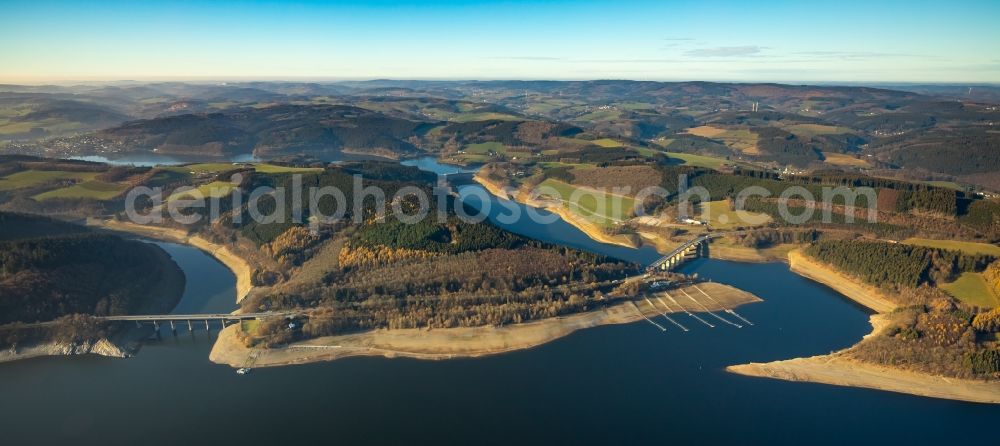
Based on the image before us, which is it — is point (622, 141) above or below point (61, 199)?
above

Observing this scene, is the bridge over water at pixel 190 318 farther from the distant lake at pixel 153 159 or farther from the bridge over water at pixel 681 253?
the distant lake at pixel 153 159

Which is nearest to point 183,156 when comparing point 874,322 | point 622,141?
point 622,141

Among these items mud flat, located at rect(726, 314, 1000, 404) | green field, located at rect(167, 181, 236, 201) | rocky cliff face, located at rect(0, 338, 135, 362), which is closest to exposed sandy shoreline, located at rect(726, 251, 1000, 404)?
mud flat, located at rect(726, 314, 1000, 404)

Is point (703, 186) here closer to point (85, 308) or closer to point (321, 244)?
point (321, 244)

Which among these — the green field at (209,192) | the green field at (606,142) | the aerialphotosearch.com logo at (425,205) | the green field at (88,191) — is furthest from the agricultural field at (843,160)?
the green field at (88,191)

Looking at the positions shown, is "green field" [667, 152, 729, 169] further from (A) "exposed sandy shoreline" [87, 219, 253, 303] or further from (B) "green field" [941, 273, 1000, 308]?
(A) "exposed sandy shoreline" [87, 219, 253, 303]

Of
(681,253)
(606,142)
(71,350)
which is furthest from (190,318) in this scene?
(606,142)

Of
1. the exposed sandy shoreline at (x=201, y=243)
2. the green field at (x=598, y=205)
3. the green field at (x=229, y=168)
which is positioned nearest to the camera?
the exposed sandy shoreline at (x=201, y=243)

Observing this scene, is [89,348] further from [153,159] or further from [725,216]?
[153,159]
